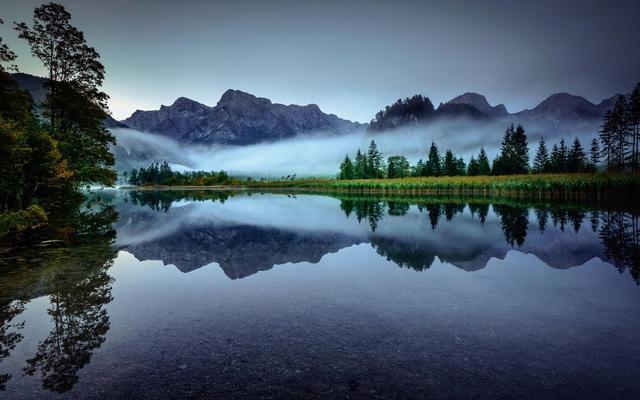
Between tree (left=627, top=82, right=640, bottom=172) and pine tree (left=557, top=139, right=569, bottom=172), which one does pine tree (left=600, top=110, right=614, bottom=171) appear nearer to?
tree (left=627, top=82, right=640, bottom=172)

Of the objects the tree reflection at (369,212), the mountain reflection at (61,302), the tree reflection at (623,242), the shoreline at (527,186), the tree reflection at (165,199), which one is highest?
the shoreline at (527,186)

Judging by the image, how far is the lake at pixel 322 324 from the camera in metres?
5.09

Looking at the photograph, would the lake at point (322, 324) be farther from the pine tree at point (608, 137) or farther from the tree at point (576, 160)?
the pine tree at point (608, 137)

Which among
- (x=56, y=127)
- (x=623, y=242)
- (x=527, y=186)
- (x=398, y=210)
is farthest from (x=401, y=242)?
(x=527, y=186)

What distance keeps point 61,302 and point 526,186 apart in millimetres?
64096

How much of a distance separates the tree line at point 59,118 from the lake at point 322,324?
9961mm

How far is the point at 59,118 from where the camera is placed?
34656 millimetres

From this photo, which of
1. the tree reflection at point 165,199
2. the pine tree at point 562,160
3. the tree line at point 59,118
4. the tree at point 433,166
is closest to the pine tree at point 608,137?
the pine tree at point 562,160

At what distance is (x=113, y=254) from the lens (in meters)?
15.7

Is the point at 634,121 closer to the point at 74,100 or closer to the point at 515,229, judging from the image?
the point at 515,229

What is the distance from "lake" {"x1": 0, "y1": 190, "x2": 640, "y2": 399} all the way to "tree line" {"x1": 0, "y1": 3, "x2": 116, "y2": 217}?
9.96 meters

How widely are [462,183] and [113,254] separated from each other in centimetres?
6483

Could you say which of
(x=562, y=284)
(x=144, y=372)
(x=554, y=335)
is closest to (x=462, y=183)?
(x=562, y=284)

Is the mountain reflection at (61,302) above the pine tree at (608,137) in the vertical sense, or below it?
below
